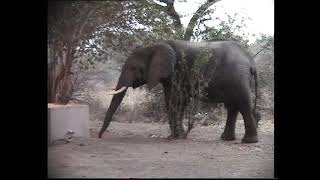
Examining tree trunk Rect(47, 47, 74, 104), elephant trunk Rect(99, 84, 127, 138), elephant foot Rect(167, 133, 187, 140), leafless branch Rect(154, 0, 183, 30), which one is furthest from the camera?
elephant foot Rect(167, 133, 187, 140)

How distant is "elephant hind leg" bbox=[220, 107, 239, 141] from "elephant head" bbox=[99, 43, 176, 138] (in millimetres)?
→ 915

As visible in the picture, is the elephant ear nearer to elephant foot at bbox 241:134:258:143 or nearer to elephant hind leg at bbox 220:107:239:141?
elephant hind leg at bbox 220:107:239:141

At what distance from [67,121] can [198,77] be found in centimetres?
183

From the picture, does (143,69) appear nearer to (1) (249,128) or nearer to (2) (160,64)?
(2) (160,64)

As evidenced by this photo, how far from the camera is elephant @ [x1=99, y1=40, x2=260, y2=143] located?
18.1 ft

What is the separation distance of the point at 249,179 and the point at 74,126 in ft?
5.65

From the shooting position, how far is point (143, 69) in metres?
5.93

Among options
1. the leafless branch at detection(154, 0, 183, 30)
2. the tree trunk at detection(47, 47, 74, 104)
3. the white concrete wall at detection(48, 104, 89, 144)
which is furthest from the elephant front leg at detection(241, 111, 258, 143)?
the tree trunk at detection(47, 47, 74, 104)

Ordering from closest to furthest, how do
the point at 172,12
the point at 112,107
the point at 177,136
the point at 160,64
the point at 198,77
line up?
the point at 172,12, the point at 112,107, the point at 177,136, the point at 198,77, the point at 160,64

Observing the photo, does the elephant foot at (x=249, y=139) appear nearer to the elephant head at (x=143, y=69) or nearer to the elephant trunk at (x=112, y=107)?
the elephant head at (x=143, y=69)

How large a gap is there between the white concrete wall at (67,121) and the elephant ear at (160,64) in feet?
4.63

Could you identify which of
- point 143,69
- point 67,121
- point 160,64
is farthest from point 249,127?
point 67,121
